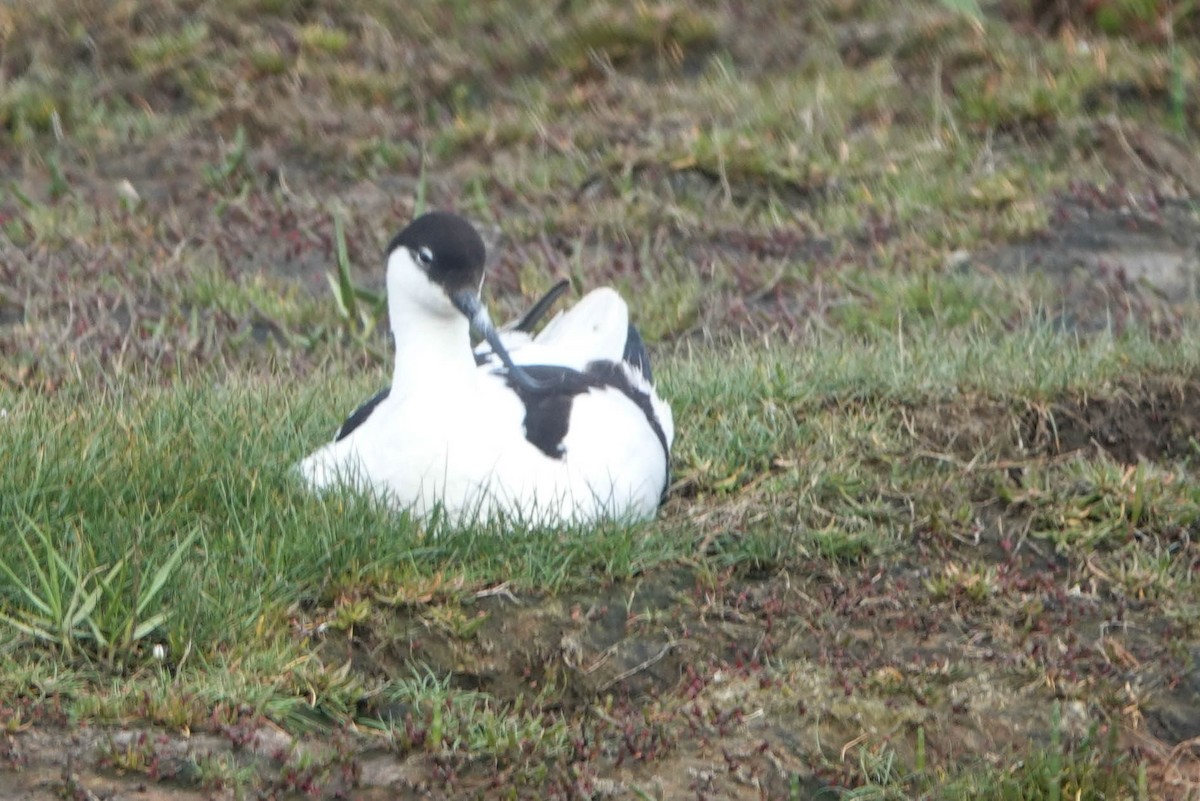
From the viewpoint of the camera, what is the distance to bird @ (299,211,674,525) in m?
4.61

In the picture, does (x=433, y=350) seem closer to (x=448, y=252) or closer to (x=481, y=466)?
(x=448, y=252)

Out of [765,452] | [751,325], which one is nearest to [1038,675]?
[765,452]

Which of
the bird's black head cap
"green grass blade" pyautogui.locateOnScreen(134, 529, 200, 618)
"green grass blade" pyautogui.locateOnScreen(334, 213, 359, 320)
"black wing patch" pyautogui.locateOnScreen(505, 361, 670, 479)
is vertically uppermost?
the bird's black head cap

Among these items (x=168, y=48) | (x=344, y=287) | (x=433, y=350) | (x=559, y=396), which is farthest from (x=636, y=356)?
(x=168, y=48)

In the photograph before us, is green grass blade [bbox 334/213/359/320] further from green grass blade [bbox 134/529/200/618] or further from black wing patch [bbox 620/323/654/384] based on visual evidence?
green grass blade [bbox 134/529/200/618]

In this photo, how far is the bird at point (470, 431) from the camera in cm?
461

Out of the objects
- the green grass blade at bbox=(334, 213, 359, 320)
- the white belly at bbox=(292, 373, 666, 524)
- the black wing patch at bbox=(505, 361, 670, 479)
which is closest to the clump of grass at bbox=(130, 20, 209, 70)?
the green grass blade at bbox=(334, 213, 359, 320)

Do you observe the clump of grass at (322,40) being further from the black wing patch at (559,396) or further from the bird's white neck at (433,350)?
the bird's white neck at (433,350)

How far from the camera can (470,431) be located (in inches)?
185

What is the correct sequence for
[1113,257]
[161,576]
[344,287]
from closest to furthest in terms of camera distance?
[161,576], [344,287], [1113,257]

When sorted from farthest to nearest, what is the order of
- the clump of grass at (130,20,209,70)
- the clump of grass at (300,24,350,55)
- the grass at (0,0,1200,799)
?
the clump of grass at (300,24,350,55), the clump of grass at (130,20,209,70), the grass at (0,0,1200,799)

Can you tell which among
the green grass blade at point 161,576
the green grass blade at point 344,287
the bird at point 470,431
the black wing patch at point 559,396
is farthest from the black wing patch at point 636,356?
the green grass blade at point 161,576

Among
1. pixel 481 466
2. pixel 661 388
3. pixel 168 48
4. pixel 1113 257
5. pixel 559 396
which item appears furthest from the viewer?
pixel 168 48

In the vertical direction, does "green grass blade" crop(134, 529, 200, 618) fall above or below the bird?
above
